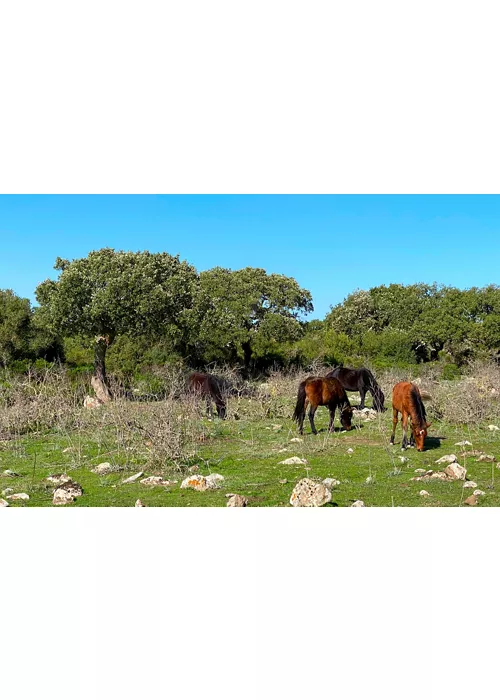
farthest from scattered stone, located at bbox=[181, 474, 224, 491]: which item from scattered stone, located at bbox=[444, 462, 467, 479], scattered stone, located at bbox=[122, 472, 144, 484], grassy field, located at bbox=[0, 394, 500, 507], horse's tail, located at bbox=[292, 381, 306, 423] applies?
horse's tail, located at bbox=[292, 381, 306, 423]

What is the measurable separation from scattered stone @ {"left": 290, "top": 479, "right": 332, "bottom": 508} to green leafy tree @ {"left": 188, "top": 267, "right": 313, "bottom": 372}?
1983cm

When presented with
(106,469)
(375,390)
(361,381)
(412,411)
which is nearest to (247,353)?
(361,381)

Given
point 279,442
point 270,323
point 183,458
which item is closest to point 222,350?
point 270,323

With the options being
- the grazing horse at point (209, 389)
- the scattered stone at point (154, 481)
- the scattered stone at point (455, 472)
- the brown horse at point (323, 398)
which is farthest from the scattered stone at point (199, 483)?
the grazing horse at point (209, 389)

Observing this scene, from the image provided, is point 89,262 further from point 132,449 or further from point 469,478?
point 469,478

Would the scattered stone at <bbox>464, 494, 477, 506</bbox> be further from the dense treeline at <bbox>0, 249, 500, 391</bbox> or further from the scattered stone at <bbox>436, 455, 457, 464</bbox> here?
the dense treeline at <bbox>0, 249, 500, 391</bbox>

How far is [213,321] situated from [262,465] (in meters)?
15.8

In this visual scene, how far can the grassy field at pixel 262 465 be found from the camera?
27.5 feet

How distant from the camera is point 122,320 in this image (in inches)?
902

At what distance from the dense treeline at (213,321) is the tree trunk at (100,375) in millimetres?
43

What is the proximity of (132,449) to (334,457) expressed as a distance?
3.48 m

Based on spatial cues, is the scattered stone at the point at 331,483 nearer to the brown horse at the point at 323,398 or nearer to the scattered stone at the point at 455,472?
the scattered stone at the point at 455,472

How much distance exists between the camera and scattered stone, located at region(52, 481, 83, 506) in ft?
27.7

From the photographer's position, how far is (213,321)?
85.1ft
